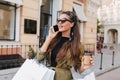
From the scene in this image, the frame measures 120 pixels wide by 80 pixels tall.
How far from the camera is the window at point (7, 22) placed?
10133 mm

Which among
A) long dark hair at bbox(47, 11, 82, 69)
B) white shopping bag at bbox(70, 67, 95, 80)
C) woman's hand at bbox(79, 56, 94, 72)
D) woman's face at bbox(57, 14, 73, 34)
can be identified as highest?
woman's face at bbox(57, 14, 73, 34)

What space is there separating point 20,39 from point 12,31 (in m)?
0.43

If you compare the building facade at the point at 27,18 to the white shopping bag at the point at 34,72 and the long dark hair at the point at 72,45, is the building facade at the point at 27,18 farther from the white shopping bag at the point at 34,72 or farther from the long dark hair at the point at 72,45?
the white shopping bag at the point at 34,72

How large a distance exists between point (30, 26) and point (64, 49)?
8327mm

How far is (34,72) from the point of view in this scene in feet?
9.84

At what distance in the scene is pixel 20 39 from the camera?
10852mm

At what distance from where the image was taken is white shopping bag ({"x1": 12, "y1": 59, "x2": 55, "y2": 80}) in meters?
2.97

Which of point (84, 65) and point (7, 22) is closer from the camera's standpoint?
point (84, 65)

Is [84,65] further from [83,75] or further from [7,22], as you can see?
[7,22]

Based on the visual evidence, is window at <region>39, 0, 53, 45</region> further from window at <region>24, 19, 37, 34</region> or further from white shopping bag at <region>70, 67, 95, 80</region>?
white shopping bag at <region>70, 67, 95, 80</region>

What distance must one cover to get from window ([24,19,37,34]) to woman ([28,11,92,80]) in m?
7.89

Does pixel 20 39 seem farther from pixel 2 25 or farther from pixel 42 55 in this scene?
pixel 42 55

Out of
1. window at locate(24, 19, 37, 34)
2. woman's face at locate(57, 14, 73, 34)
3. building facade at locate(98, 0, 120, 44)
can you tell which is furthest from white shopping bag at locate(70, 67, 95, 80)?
building facade at locate(98, 0, 120, 44)

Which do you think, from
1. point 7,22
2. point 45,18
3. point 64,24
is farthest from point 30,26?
point 64,24
